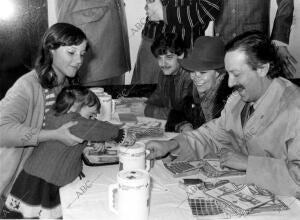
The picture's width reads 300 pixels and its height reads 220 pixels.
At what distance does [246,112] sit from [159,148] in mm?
441

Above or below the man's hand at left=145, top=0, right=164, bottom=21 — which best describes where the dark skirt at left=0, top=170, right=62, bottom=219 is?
below

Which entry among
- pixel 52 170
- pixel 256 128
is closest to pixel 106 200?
pixel 52 170

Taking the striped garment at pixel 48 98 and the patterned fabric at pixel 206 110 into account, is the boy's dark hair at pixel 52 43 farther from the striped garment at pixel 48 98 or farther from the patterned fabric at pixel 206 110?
the patterned fabric at pixel 206 110

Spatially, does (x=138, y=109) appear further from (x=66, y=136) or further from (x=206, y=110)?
(x=66, y=136)

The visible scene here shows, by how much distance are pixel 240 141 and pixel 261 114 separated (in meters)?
0.23

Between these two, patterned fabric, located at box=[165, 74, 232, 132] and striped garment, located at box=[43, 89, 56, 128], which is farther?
patterned fabric, located at box=[165, 74, 232, 132]

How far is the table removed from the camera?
1272 millimetres

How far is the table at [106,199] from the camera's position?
1272 mm

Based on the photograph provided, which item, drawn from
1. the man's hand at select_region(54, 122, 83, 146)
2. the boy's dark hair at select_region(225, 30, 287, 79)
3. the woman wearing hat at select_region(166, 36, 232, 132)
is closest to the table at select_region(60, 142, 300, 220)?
the man's hand at select_region(54, 122, 83, 146)

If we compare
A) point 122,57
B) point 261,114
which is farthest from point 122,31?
point 261,114

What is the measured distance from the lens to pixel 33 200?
1659 millimetres

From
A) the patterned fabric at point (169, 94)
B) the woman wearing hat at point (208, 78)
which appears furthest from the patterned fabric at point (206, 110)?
the patterned fabric at point (169, 94)

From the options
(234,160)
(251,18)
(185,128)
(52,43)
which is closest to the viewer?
(234,160)

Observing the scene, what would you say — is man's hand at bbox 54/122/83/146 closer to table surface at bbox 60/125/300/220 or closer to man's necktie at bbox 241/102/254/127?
table surface at bbox 60/125/300/220
